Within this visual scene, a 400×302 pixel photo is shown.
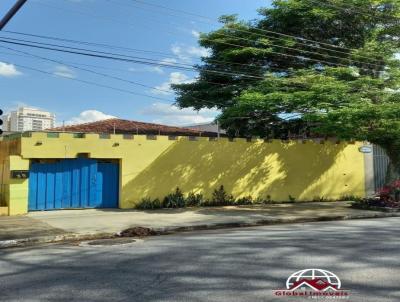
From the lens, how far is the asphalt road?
604 cm

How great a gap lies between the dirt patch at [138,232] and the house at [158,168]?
17.5ft

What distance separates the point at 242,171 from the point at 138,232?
8761mm

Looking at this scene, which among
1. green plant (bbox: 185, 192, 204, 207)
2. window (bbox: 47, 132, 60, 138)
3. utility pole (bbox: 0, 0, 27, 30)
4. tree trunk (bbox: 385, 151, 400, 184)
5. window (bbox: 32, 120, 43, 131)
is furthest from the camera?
window (bbox: 32, 120, 43, 131)

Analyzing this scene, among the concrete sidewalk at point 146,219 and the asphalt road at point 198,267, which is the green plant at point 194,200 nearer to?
the concrete sidewalk at point 146,219

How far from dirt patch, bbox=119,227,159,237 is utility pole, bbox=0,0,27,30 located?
19.3 feet

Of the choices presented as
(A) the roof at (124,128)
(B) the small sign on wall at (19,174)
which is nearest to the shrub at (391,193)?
(A) the roof at (124,128)

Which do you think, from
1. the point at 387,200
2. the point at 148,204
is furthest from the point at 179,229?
the point at 387,200

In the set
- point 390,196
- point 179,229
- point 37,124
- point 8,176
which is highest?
point 37,124

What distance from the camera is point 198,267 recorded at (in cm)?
748

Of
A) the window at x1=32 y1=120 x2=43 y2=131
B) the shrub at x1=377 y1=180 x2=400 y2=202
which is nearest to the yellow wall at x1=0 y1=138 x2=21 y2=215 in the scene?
the shrub at x1=377 y1=180 x2=400 y2=202

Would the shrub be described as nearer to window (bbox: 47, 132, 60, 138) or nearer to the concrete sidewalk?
the concrete sidewalk

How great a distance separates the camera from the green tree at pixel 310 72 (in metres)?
18.1

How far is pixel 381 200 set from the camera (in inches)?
742

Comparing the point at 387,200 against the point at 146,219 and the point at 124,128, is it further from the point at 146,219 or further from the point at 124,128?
the point at 124,128
